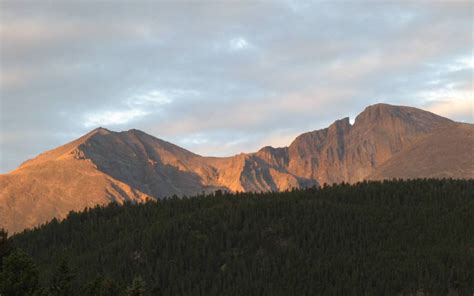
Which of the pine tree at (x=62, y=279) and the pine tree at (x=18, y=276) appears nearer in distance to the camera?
the pine tree at (x=18, y=276)

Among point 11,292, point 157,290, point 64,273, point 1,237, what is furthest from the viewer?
point 157,290

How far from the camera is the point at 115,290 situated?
224ft

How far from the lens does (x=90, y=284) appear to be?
66000mm

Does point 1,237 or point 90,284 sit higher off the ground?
point 1,237

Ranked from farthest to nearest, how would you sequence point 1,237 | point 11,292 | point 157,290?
1. point 157,290
2. point 1,237
3. point 11,292

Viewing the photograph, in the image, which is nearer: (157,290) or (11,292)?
(11,292)

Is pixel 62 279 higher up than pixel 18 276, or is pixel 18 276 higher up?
pixel 18 276

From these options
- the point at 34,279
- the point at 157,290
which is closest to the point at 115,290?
the point at 34,279

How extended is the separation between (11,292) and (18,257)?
11.6ft

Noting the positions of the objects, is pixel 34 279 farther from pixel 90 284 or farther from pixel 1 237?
pixel 1 237

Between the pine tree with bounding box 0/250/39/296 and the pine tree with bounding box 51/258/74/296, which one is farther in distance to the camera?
the pine tree with bounding box 51/258/74/296

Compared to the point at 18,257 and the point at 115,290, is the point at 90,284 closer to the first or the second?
the point at 115,290

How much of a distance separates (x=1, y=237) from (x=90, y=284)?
14.8m

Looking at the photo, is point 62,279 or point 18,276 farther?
point 62,279
